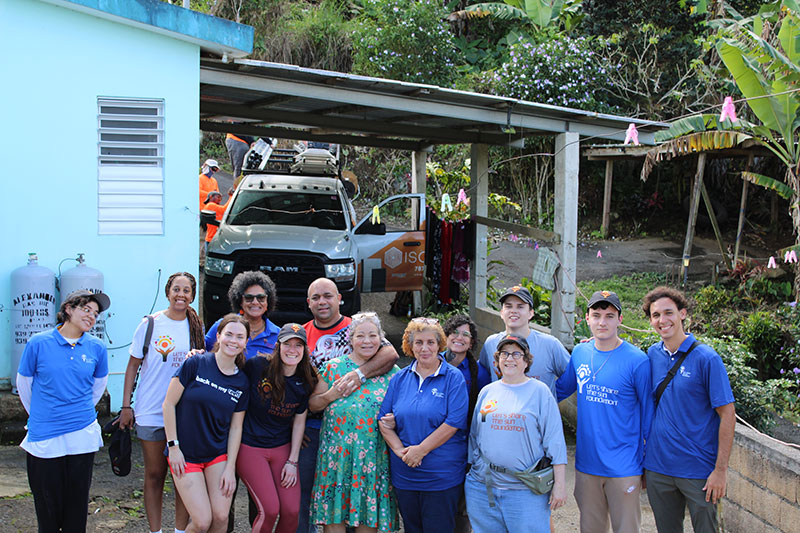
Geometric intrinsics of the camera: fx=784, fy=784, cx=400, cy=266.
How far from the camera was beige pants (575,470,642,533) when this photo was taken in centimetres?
441

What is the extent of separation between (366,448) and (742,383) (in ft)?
11.7

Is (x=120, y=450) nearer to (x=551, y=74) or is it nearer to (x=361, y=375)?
(x=361, y=375)

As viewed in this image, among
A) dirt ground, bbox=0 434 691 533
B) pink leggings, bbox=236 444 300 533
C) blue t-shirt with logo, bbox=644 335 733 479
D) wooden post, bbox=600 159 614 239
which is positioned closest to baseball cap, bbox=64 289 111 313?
pink leggings, bbox=236 444 300 533

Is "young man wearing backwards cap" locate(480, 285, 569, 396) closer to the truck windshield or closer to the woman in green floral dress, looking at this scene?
the woman in green floral dress

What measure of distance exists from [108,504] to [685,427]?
3962 millimetres

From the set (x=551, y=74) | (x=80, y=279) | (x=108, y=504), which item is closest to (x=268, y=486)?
(x=108, y=504)

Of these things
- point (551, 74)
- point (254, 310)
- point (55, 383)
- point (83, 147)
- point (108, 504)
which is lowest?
point (108, 504)

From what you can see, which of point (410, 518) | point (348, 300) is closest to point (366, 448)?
point (410, 518)

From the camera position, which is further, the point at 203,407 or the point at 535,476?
the point at 203,407

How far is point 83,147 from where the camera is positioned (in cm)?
670

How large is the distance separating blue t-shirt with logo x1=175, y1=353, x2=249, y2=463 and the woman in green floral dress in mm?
504

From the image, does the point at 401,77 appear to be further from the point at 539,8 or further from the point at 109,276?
the point at 109,276

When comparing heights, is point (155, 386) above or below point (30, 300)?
below

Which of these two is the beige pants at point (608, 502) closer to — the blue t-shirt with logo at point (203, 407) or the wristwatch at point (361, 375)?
the wristwatch at point (361, 375)
